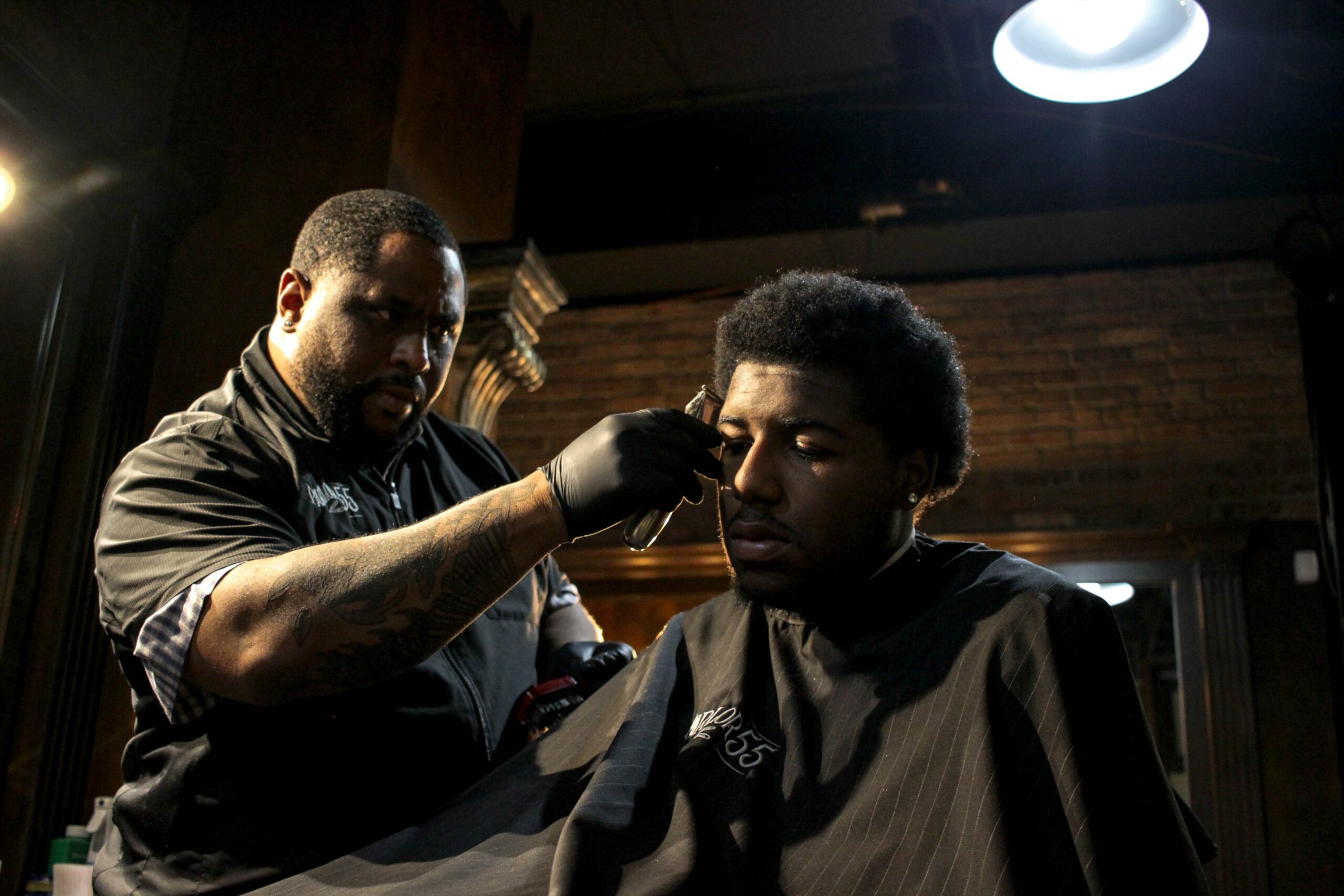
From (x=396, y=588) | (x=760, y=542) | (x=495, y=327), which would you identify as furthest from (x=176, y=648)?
(x=495, y=327)

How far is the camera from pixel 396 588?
55.4 inches

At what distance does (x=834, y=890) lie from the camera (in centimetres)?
119

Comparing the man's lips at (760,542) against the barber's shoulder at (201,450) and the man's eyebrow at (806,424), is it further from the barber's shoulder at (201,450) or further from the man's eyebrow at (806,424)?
the barber's shoulder at (201,450)

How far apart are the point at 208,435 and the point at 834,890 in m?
1.07

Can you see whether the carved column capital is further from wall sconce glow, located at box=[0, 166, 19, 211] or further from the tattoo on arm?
the tattoo on arm

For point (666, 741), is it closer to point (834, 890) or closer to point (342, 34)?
point (834, 890)

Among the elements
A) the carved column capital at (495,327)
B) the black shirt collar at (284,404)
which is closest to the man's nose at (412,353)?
the black shirt collar at (284,404)

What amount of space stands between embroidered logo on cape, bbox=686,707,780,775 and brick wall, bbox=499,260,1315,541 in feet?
12.3

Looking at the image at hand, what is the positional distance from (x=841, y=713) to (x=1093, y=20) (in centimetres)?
243

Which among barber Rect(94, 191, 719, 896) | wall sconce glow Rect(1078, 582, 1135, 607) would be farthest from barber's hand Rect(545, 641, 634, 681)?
wall sconce glow Rect(1078, 582, 1135, 607)

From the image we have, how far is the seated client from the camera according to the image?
1181 mm

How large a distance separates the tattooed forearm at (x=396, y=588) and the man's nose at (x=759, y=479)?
0.86 feet

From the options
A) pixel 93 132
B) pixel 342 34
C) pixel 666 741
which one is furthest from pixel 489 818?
pixel 342 34

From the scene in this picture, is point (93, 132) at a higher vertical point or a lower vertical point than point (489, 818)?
higher
